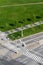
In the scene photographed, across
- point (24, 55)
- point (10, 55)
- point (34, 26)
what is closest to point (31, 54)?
point (24, 55)

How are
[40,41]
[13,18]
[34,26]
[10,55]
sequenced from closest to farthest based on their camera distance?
1. [10,55]
2. [40,41]
3. [34,26]
4. [13,18]

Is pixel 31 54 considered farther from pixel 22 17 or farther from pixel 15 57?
pixel 22 17

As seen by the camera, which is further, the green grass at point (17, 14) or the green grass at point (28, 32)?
the green grass at point (17, 14)

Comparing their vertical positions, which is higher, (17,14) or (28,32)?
(28,32)

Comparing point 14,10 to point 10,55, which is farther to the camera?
point 14,10

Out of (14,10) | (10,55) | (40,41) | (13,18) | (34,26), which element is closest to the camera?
(10,55)

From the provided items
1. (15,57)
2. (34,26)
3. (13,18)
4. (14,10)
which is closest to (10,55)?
(15,57)

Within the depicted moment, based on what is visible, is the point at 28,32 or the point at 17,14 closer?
the point at 28,32

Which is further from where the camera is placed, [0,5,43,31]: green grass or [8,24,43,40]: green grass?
[0,5,43,31]: green grass
